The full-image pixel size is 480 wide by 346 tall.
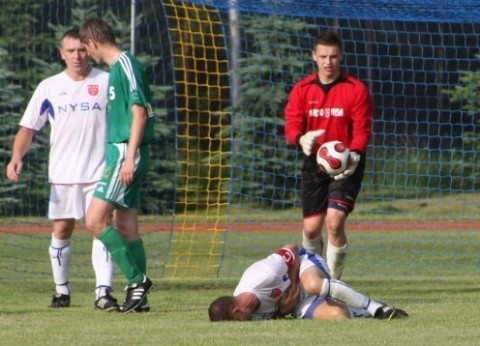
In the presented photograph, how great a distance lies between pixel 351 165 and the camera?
10695 millimetres

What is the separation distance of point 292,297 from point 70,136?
2433 millimetres

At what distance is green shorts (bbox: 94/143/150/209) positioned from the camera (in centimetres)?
980

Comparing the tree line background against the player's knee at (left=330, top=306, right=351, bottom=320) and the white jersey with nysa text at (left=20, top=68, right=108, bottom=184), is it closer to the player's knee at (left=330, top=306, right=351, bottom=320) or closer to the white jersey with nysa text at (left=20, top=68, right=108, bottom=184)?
the white jersey with nysa text at (left=20, top=68, right=108, bottom=184)

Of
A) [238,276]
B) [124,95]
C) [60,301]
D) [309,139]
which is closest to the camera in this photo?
[124,95]

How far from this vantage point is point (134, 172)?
980 centimetres

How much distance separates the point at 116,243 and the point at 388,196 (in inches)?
467

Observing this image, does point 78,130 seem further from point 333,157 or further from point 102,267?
point 333,157

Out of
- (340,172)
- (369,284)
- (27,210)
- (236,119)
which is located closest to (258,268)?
(340,172)

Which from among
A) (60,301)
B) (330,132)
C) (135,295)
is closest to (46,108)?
(60,301)

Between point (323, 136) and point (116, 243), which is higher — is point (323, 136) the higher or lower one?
the higher one

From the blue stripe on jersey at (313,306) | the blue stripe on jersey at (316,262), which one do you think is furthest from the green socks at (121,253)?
the blue stripe on jersey at (313,306)

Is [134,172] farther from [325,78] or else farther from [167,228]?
[167,228]

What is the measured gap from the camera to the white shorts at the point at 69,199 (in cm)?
1067

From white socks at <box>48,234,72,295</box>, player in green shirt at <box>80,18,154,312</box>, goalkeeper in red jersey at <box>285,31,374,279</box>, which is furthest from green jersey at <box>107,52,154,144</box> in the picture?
goalkeeper in red jersey at <box>285,31,374,279</box>
